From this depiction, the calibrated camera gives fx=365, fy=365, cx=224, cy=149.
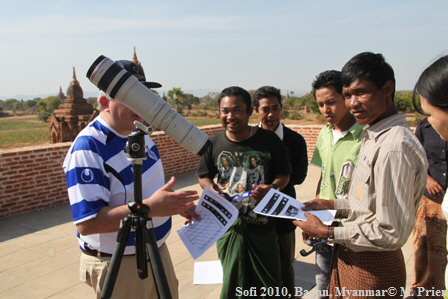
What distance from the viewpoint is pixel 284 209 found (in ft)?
7.13

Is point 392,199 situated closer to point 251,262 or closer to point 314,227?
point 314,227

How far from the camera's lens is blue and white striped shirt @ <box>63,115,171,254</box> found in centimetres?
178

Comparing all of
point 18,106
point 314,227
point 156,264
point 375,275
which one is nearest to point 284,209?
point 314,227

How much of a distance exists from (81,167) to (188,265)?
276 centimetres

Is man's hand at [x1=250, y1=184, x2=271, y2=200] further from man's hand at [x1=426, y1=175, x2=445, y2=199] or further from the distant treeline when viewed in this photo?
the distant treeline

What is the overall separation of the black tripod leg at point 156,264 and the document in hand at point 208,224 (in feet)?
1.72

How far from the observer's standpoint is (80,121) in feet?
78.3

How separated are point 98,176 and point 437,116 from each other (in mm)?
1566

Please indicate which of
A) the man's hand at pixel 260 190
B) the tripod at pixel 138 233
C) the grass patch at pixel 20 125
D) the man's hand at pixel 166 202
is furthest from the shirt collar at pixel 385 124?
the grass patch at pixel 20 125

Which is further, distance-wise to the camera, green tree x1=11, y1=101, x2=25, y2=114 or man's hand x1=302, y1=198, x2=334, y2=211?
green tree x1=11, y1=101, x2=25, y2=114

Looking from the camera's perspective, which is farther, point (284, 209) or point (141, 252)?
point (284, 209)

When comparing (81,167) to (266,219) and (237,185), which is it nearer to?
(237,185)

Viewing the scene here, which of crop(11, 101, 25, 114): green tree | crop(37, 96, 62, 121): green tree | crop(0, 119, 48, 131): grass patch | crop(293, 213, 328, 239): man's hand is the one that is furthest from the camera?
crop(11, 101, 25, 114): green tree

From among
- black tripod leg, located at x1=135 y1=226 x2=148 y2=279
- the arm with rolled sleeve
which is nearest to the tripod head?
black tripod leg, located at x1=135 y1=226 x2=148 y2=279
